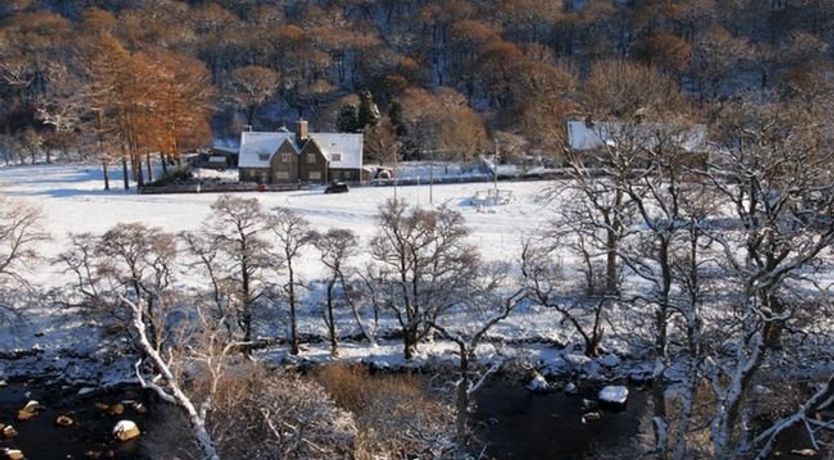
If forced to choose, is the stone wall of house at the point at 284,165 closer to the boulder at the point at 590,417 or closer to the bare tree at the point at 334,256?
the bare tree at the point at 334,256

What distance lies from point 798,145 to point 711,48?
62.0 metres

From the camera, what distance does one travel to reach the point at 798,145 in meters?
13.1

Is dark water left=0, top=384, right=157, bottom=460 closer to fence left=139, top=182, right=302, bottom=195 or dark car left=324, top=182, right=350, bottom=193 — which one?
fence left=139, top=182, right=302, bottom=195

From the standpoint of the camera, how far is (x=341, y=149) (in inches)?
1836

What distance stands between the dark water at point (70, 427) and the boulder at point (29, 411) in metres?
0.14

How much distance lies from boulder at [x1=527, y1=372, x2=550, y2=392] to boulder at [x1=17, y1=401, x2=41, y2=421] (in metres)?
14.2

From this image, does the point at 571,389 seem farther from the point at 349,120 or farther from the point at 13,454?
the point at 349,120

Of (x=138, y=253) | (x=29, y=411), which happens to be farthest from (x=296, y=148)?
(x=29, y=411)

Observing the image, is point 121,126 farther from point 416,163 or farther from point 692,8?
point 692,8

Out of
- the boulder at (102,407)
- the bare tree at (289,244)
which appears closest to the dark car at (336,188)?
the bare tree at (289,244)

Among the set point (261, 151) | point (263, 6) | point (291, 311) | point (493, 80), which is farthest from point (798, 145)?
point (263, 6)

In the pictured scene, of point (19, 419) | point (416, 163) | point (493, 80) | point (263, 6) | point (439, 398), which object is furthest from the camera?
point (263, 6)

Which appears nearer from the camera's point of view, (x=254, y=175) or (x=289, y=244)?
(x=289, y=244)

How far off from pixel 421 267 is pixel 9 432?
1248cm
